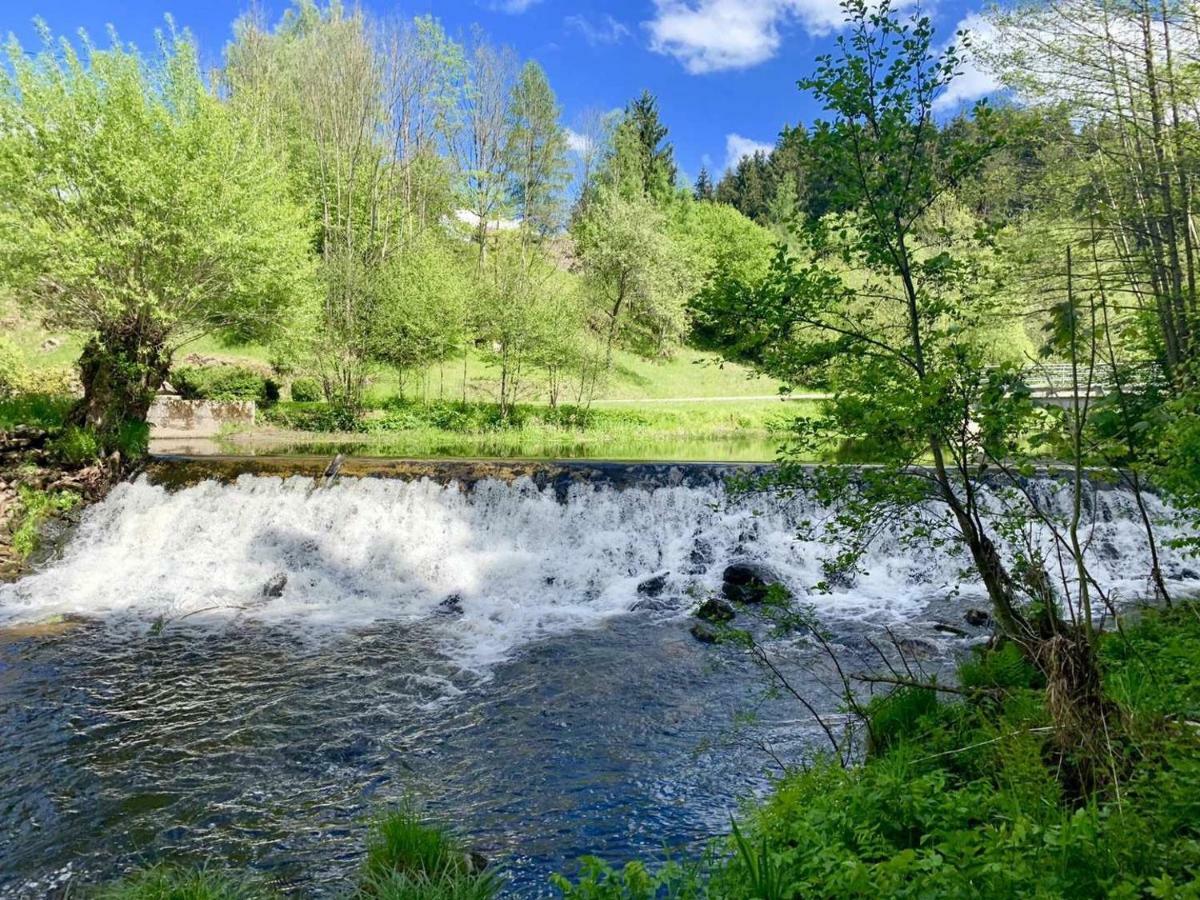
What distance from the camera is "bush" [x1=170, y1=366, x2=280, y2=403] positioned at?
24.9 metres

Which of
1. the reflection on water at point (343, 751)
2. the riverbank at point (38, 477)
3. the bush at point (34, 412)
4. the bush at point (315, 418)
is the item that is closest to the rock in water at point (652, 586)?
the reflection on water at point (343, 751)

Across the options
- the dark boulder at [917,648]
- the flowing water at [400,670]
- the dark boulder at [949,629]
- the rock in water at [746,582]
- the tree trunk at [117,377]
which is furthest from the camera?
the tree trunk at [117,377]

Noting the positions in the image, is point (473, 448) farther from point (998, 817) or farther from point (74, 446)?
point (998, 817)

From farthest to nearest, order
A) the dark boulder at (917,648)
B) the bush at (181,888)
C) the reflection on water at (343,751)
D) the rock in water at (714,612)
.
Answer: the rock in water at (714,612) < the dark boulder at (917,648) < the reflection on water at (343,751) < the bush at (181,888)

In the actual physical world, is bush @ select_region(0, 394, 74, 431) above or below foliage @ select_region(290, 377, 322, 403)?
below

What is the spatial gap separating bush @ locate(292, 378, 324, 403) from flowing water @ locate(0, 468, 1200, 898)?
13.3 m

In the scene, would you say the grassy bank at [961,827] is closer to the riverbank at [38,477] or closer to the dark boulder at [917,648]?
the dark boulder at [917,648]

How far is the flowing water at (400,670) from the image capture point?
15.4 ft

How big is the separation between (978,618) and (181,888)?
8.25 metres

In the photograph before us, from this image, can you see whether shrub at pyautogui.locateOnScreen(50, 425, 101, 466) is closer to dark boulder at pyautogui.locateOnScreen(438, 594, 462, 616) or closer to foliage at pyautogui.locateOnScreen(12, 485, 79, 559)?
foliage at pyautogui.locateOnScreen(12, 485, 79, 559)

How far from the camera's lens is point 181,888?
3361mm

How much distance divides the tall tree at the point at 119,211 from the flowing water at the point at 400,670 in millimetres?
2932

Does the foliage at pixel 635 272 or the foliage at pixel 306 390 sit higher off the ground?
the foliage at pixel 635 272

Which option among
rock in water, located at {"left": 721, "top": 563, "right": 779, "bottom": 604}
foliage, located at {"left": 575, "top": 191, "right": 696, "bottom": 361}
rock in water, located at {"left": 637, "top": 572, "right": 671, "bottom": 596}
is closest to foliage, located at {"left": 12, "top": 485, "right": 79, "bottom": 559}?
Result: rock in water, located at {"left": 637, "top": 572, "right": 671, "bottom": 596}
